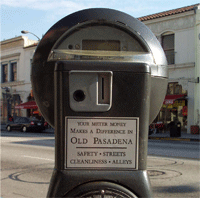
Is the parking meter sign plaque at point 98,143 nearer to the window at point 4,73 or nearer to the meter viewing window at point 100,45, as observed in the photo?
the meter viewing window at point 100,45

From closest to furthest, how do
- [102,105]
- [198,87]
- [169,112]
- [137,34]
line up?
[102,105] → [137,34] → [198,87] → [169,112]

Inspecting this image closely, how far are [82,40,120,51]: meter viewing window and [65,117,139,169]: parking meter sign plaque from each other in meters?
0.45

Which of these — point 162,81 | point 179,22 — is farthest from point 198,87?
point 162,81

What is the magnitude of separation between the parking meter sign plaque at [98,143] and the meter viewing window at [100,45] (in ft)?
1.49

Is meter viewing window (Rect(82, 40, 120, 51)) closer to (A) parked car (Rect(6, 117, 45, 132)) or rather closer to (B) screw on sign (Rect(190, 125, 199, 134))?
(B) screw on sign (Rect(190, 125, 199, 134))

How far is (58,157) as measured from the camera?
59.9 inches

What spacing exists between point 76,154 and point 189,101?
17.2m

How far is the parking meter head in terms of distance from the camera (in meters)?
1.75

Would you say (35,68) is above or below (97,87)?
above

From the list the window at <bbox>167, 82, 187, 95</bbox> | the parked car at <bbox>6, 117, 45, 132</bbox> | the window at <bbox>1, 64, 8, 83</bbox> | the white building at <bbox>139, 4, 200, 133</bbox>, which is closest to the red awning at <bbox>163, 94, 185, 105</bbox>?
the white building at <bbox>139, 4, 200, 133</bbox>

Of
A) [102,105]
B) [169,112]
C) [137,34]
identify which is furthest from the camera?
[169,112]

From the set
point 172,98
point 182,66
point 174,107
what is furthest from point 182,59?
point 174,107

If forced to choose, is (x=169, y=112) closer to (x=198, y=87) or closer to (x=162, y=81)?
(x=198, y=87)

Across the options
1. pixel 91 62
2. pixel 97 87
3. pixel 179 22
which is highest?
pixel 179 22
